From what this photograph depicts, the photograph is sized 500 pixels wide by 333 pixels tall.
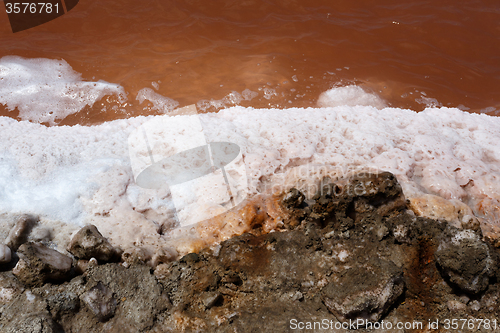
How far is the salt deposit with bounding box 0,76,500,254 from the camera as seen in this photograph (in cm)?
222

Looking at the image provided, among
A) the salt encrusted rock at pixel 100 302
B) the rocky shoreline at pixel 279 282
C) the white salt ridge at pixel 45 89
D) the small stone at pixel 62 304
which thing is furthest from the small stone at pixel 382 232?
the white salt ridge at pixel 45 89

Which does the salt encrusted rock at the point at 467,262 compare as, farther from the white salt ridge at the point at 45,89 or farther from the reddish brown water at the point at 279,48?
the white salt ridge at the point at 45,89

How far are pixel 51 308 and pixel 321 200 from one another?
1407 millimetres

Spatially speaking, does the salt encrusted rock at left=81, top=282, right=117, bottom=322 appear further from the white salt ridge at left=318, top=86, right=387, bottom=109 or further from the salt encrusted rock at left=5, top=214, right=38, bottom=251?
the white salt ridge at left=318, top=86, right=387, bottom=109

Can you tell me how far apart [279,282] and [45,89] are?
369 cm

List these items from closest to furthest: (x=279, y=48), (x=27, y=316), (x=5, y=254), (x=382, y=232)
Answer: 1. (x=27, y=316)
2. (x=5, y=254)
3. (x=382, y=232)
4. (x=279, y=48)

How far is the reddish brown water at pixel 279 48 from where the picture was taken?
4.29 metres

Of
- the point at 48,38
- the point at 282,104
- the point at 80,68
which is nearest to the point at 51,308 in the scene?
the point at 282,104

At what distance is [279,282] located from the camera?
1.83 meters

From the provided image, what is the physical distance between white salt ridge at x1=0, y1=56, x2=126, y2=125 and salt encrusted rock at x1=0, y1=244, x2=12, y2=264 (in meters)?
2.38

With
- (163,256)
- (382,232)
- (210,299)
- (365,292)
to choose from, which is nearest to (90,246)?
(163,256)

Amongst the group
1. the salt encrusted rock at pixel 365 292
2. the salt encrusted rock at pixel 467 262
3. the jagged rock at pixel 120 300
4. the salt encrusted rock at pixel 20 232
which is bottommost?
the jagged rock at pixel 120 300

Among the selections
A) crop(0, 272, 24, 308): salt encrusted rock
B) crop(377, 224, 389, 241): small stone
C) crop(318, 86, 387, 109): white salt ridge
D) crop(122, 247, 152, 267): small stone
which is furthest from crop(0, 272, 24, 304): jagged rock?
crop(318, 86, 387, 109): white salt ridge

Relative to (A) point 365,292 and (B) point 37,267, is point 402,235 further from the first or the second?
(B) point 37,267
